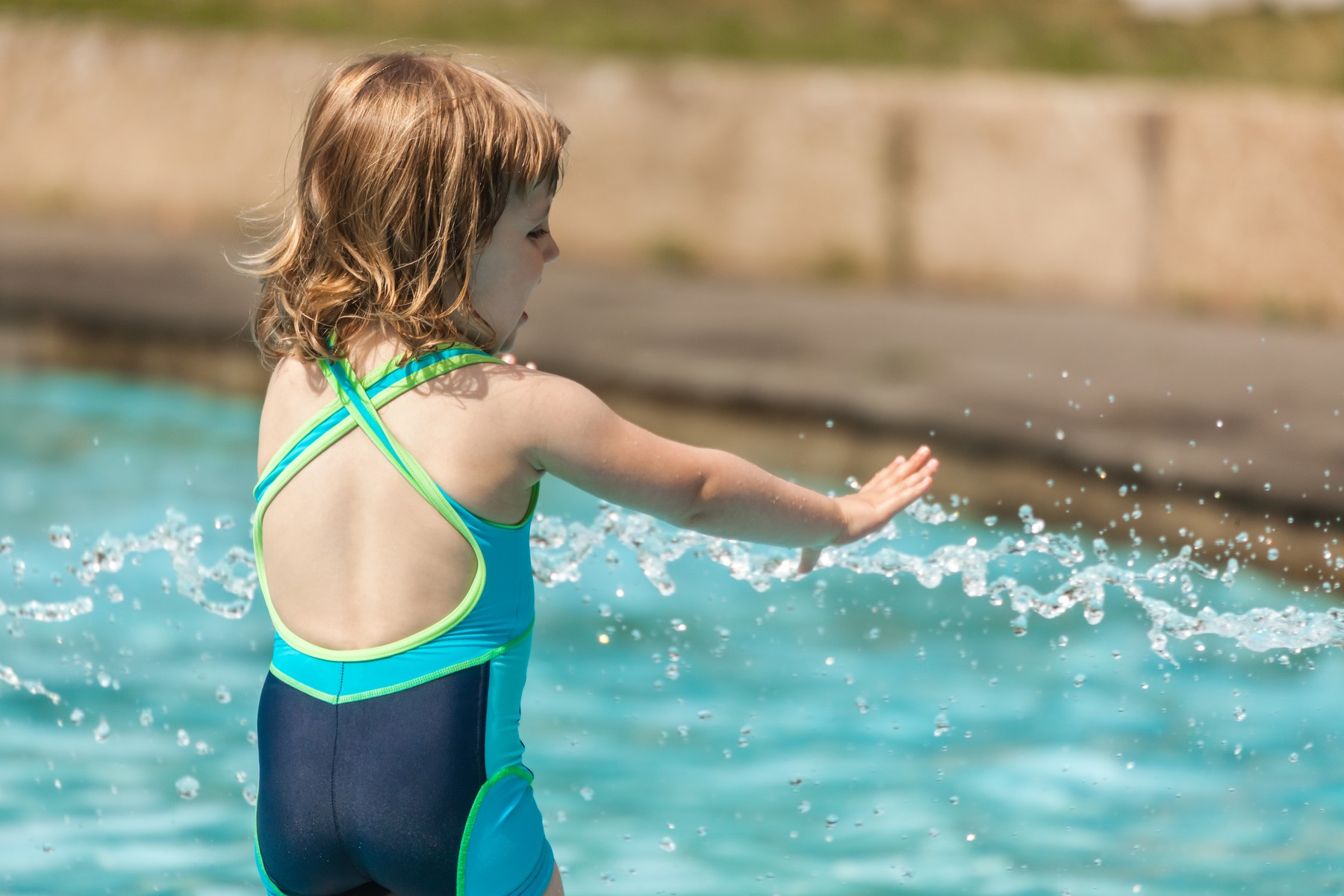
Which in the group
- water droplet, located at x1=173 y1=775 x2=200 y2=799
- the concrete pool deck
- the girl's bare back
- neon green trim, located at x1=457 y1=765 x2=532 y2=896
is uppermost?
the concrete pool deck

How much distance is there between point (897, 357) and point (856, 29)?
3.55 metres

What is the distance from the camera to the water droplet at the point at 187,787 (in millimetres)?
3656

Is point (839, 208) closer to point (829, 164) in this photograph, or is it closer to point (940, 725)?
point (829, 164)

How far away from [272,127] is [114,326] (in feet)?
8.41

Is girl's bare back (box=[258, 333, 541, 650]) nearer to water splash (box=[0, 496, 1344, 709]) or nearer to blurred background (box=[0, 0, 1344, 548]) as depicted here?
water splash (box=[0, 496, 1344, 709])

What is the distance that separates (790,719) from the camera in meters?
4.16

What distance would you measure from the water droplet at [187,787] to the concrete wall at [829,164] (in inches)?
186

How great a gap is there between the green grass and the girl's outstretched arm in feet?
23.6

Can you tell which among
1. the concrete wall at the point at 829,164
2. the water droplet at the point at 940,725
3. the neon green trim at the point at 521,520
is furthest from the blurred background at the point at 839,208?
the neon green trim at the point at 521,520

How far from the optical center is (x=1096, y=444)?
5.19 meters

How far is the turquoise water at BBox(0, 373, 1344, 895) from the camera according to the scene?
3338 millimetres

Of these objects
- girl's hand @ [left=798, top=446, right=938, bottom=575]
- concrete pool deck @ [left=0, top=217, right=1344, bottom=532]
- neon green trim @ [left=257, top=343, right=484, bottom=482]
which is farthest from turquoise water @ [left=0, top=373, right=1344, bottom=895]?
neon green trim @ [left=257, top=343, right=484, bottom=482]

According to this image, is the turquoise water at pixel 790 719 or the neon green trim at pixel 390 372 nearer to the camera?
the neon green trim at pixel 390 372

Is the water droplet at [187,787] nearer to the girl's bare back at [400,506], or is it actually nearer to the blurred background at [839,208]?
the girl's bare back at [400,506]
